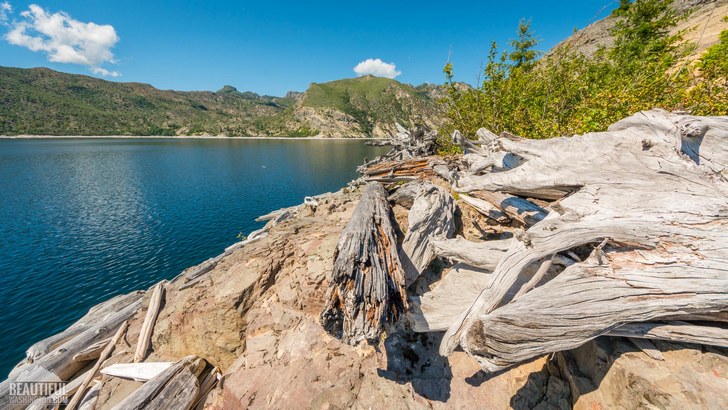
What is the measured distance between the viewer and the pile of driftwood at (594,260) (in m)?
3.40

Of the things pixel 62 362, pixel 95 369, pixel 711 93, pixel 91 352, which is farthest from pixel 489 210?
pixel 62 362

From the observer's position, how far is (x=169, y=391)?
236 inches

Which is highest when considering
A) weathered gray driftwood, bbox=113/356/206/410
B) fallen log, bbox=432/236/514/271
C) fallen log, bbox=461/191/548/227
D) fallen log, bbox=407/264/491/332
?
fallen log, bbox=461/191/548/227

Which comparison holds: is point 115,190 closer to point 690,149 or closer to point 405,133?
point 405,133

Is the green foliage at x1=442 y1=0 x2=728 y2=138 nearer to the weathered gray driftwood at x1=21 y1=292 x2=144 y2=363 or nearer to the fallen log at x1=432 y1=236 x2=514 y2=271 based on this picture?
the fallen log at x1=432 y1=236 x2=514 y2=271

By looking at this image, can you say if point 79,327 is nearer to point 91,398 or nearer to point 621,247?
point 91,398

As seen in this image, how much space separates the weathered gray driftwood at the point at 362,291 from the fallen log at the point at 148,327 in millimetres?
6750

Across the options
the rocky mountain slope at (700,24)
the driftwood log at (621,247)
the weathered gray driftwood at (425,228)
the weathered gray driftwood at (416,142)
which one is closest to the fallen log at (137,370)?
the weathered gray driftwood at (425,228)

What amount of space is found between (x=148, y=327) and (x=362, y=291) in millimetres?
7694

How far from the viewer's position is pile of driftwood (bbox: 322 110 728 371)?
3.40 metres

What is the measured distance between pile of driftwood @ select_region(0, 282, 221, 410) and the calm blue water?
277 inches

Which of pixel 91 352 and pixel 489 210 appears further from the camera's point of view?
pixel 91 352

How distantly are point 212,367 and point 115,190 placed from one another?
46037 mm

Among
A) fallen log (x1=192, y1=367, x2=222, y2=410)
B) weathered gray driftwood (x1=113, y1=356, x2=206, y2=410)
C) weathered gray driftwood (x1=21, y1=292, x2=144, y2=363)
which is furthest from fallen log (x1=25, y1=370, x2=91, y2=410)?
fallen log (x1=192, y1=367, x2=222, y2=410)
